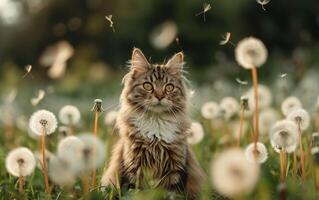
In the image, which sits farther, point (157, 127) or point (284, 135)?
point (157, 127)

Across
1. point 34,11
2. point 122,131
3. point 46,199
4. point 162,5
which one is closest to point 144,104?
point 122,131

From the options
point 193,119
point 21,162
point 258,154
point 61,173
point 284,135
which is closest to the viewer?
point 61,173

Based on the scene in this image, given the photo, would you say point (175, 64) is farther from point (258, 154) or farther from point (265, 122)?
point (265, 122)

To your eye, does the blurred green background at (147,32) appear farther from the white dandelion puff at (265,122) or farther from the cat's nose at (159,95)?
the cat's nose at (159,95)

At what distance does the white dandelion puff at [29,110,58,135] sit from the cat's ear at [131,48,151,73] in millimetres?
1165

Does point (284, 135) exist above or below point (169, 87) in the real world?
below

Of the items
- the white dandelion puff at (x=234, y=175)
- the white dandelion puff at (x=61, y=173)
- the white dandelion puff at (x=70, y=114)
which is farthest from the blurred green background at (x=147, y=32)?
the white dandelion puff at (x=234, y=175)

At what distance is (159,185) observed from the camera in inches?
172

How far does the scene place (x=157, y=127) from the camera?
4707mm

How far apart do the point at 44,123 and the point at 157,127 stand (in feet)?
3.20

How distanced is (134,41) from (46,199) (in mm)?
19205

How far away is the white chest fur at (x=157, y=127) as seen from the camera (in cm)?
464

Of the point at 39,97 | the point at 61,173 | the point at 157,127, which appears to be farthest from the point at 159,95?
the point at 61,173

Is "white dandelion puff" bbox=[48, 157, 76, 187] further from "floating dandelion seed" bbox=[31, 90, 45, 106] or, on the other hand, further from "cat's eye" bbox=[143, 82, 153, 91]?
"cat's eye" bbox=[143, 82, 153, 91]
